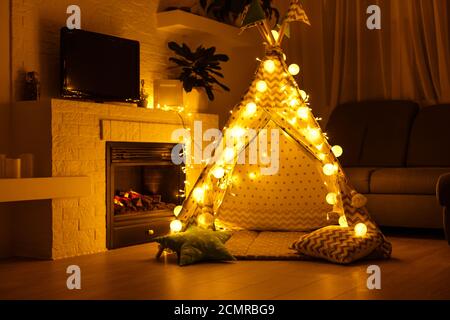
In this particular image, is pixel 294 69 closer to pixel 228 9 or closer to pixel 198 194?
pixel 198 194

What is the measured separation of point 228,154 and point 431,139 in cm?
174

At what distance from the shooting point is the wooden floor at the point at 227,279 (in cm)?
228

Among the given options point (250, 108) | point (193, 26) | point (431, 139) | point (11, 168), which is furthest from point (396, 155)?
point (11, 168)

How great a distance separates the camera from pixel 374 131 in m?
4.65

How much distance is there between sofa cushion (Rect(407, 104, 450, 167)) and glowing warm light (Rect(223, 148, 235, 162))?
1.62 m

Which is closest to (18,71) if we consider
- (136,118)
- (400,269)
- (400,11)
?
(136,118)

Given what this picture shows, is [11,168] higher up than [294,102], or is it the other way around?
[294,102]

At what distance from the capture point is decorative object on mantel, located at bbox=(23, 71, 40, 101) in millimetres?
3434

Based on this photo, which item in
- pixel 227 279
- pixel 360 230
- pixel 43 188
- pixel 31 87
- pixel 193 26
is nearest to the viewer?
pixel 227 279

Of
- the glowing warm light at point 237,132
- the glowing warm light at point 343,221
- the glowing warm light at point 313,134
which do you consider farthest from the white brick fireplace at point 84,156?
the glowing warm light at point 343,221

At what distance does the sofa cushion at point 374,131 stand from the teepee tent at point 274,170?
0.94m

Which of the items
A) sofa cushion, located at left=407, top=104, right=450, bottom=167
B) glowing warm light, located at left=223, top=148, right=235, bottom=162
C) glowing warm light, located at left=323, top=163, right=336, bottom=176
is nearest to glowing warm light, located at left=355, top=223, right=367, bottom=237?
glowing warm light, located at left=323, top=163, right=336, bottom=176

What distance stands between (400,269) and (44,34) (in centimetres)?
259

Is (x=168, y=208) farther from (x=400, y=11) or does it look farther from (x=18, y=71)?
(x=400, y=11)
